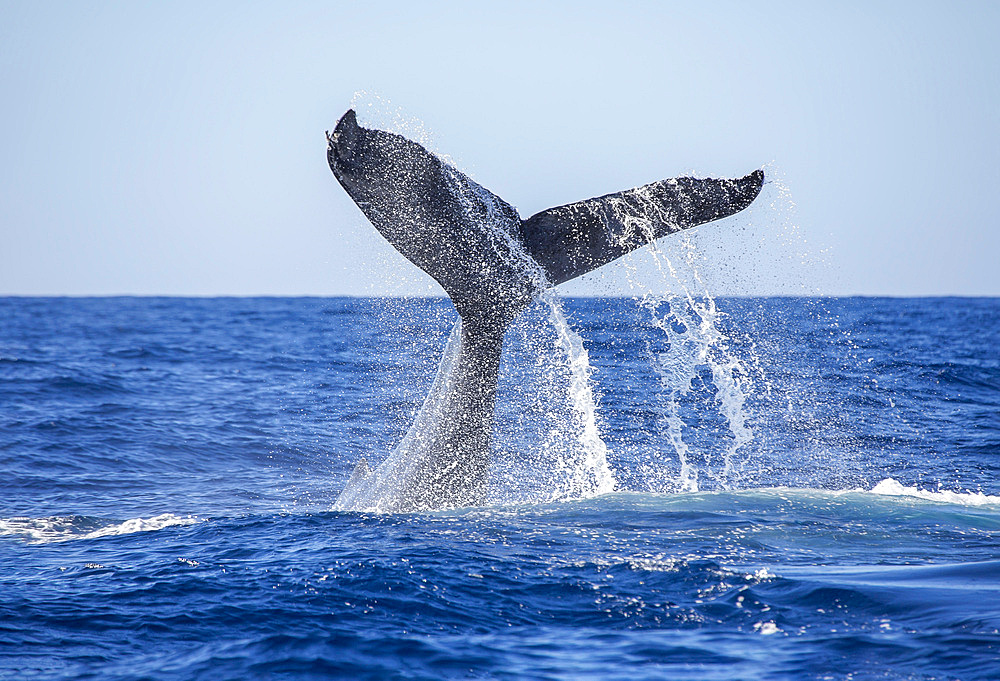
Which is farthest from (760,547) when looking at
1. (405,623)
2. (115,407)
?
(115,407)

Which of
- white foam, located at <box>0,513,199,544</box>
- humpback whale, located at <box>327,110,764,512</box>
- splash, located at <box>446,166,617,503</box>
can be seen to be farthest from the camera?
white foam, located at <box>0,513,199,544</box>

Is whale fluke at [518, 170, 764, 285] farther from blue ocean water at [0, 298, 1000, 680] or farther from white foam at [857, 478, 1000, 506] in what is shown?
white foam at [857, 478, 1000, 506]

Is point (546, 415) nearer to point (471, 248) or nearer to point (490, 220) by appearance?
point (471, 248)

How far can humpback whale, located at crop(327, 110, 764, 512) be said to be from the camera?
23.3 ft

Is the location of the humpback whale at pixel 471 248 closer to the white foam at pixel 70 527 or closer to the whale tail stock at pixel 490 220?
the whale tail stock at pixel 490 220

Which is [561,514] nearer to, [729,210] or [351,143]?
[729,210]

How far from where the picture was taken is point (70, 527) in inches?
365

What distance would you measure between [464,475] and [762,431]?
28.4 ft

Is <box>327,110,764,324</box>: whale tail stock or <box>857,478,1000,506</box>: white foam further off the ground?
<box>327,110,764,324</box>: whale tail stock

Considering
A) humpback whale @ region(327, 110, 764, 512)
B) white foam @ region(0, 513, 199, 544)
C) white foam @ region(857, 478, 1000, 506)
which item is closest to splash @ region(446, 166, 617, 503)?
humpback whale @ region(327, 110, 764, 512)

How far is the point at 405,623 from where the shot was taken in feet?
19.5

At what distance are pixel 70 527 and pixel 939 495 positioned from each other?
28.4 feet

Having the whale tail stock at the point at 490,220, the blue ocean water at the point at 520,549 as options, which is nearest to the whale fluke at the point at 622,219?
the whale tail stock at the point at 490,220

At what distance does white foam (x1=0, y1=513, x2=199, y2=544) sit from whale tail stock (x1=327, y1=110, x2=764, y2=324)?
3555 millimetres
